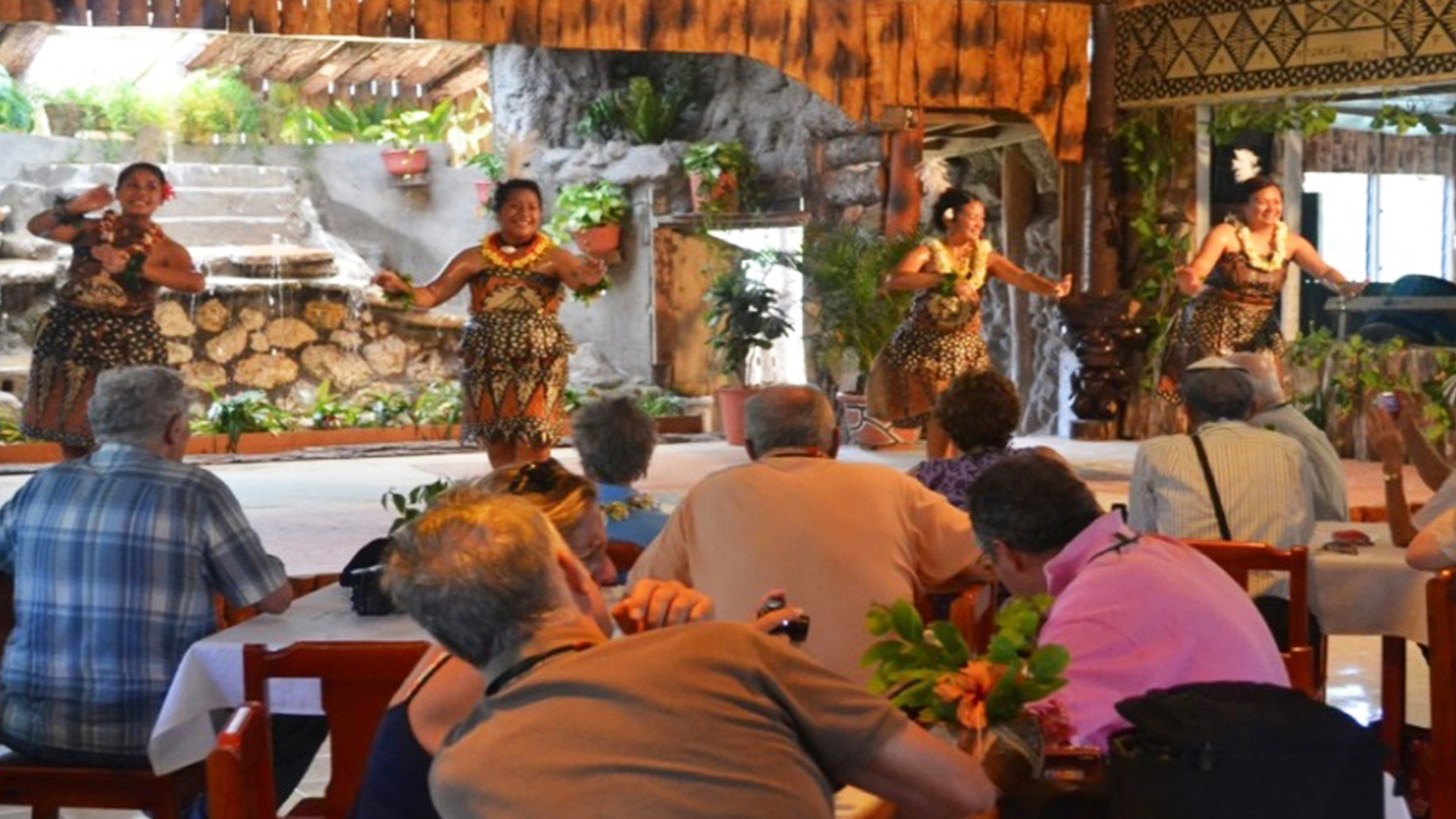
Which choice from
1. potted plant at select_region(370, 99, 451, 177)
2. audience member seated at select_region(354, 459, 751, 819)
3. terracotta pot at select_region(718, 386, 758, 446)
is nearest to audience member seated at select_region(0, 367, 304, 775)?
audience member seated at select_region(354, 459, 751, 819)

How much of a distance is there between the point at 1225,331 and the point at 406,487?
3.98 metres

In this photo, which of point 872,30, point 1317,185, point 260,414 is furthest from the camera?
point 1317,185

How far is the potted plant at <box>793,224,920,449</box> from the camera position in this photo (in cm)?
1202

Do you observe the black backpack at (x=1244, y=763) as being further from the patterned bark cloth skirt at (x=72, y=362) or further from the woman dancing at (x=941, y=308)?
the woman dancing at (x=941, y=308)

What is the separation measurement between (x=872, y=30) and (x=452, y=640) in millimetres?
8263

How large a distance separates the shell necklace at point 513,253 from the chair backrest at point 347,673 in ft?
17.3

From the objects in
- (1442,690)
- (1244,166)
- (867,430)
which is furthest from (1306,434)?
(867,430)

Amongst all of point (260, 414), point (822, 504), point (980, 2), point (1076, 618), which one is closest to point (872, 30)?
point (980, 2)

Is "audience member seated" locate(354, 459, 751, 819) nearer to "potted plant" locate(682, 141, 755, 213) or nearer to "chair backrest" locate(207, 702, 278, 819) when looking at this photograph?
"chair backrest" locate(207, 702, 278, 819)

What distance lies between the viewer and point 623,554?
4.41 m

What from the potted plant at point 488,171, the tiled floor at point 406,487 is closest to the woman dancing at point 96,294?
the tiled floor at point 406,487

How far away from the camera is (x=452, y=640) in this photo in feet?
7.63

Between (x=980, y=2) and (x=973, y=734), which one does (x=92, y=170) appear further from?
(x=973, y=734)

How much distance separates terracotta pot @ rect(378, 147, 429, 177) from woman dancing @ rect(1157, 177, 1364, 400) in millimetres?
8390
